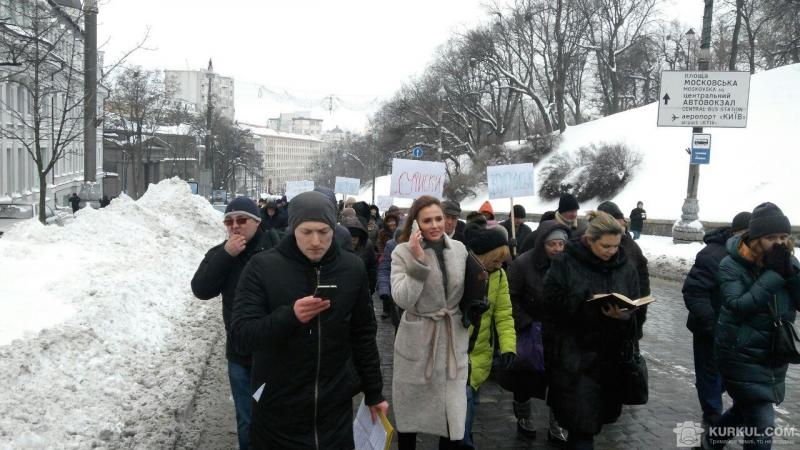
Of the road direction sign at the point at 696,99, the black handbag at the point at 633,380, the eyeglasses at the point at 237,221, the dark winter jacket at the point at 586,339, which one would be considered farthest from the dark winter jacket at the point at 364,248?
the road direction sign at the point at 696,99

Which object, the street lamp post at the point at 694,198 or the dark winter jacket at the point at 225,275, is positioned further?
the street lamp post at the point at 694,198

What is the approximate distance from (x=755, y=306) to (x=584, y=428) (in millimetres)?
1260

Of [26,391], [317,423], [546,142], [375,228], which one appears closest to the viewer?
[317,423]

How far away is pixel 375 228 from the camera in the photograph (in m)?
13.0

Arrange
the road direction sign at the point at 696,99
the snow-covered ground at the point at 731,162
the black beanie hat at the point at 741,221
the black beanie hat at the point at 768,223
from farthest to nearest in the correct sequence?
1. the snow-covered ground at the point at 731,162
2. the road direction sign at the point at 696,99
3. the black beanie hat at the point at 741,221
4. the black beanie hat at the point at 768,223

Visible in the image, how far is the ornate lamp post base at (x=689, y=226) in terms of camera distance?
67.7 ft

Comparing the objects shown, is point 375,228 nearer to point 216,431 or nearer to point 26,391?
point 216,431

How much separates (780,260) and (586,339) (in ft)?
4.01

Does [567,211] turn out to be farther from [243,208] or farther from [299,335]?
[299,335]

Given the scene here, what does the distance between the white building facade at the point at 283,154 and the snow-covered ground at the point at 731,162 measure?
13569cm

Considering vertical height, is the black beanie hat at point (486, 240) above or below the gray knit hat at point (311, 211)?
below

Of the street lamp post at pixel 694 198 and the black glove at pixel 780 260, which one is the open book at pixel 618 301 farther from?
the street lamp post at pixel 694 198

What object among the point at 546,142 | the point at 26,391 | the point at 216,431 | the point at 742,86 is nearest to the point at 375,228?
the point at 216,431

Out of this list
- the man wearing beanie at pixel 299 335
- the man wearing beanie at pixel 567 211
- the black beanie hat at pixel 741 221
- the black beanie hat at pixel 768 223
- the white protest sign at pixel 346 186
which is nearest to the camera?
the man wearing beanie at pixel 299 335
